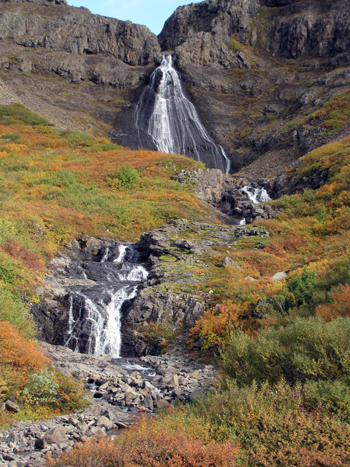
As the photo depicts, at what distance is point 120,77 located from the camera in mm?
72938

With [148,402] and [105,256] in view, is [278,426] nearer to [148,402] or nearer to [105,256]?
[148,402]

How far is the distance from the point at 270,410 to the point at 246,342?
87.6 inches

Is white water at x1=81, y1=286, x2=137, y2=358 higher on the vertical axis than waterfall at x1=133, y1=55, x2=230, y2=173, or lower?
lower

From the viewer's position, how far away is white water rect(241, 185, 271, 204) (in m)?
35.9

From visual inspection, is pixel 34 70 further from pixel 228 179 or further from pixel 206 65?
pixel 228 179

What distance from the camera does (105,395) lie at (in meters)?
9.02

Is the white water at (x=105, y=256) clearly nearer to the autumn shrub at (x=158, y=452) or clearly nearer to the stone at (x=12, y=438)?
the stone at (x=12, y=438)

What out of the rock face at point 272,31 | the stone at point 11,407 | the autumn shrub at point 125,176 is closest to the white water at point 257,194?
the autumn shrub at point 125,176

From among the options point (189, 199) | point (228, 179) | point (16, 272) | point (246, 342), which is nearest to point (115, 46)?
point (228, 179)

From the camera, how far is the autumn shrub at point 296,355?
6469 millimetres

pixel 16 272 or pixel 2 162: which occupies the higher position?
pixel 2 162

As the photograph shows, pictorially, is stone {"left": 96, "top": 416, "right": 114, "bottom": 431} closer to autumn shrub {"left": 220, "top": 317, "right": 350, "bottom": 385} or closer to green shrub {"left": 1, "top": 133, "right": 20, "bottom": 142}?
autumn shrub {"left": 220, "top": 317, "right": 350, "bottom": 385}

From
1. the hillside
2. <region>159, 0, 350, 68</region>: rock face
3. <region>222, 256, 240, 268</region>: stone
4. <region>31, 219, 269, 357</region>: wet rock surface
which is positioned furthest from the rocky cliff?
<region>31, 219, 269, 357</region>: wet rock surface

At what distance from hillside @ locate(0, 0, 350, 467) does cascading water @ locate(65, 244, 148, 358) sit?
0.22 feet
